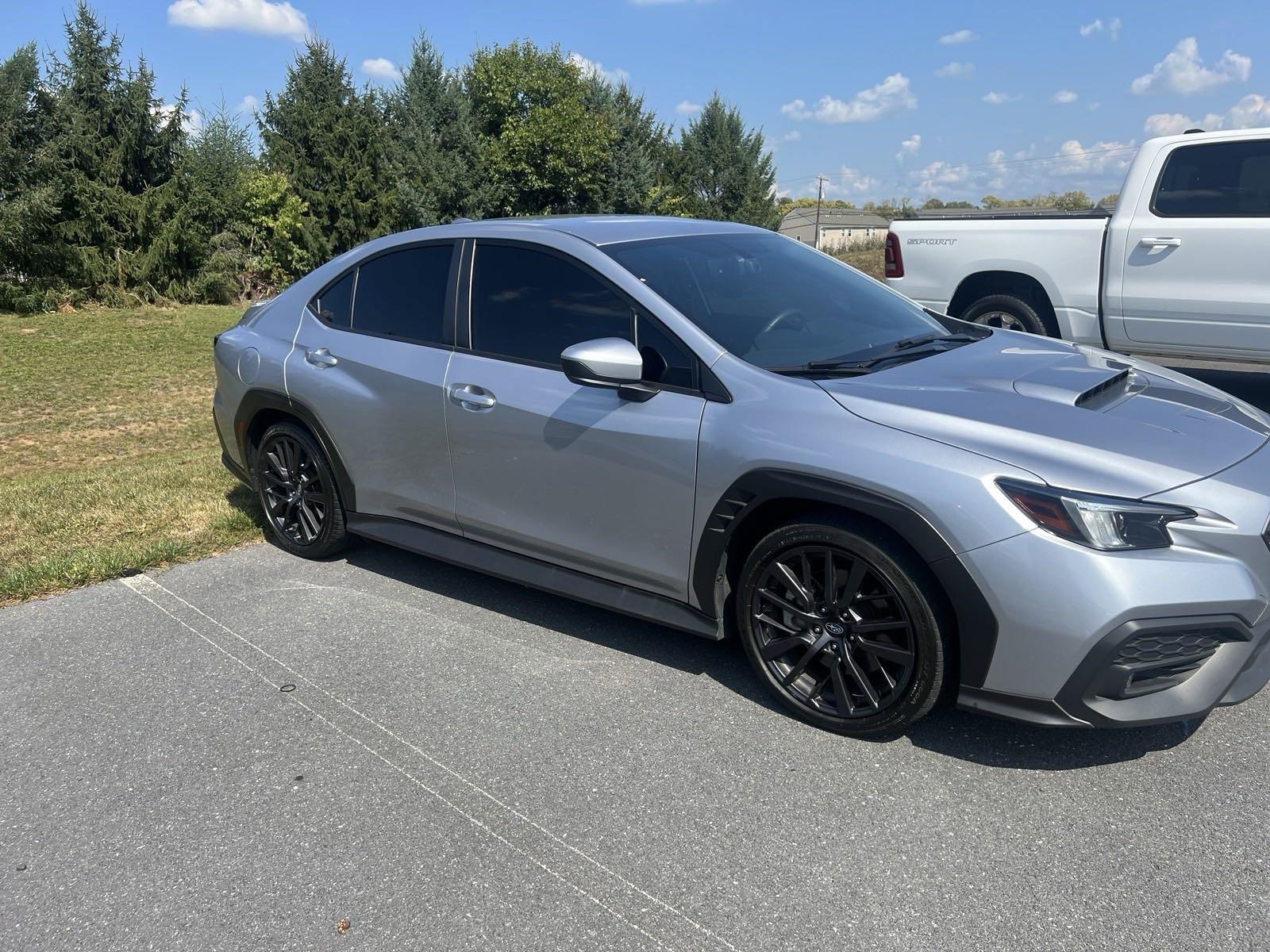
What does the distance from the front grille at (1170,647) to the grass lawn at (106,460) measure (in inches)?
178

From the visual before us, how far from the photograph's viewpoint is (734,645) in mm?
3998

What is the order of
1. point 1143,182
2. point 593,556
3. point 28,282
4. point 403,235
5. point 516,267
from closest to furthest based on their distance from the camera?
point 593,556
point 516,267
point 403,235
point 1143,182
point 28,282

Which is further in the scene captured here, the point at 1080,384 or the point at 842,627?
the point at 1080,384

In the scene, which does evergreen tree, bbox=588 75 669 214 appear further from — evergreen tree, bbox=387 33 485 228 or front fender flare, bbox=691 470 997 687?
front fender flare, bbox=691 470 997 687

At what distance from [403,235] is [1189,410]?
11.3 ft

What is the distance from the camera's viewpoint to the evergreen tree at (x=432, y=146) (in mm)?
42312

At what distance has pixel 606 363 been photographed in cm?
339

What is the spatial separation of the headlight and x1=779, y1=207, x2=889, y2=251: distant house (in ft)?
218

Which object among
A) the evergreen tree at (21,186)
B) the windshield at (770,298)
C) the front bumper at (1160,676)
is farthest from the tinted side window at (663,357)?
the evergreen tree at (21,186)

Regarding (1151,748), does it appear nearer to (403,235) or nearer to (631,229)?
Result: (631,229)

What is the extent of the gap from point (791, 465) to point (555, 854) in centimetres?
137

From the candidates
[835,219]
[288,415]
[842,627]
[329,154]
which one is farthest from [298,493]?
[835,219]

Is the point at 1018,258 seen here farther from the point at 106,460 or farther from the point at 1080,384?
the point at 106,460

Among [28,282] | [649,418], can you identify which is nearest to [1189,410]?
[649,418]
